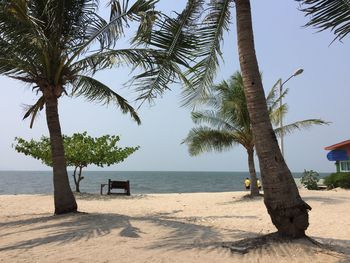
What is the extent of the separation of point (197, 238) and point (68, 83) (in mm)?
7077

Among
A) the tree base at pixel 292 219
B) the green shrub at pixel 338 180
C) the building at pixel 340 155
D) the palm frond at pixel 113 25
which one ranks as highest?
the palm frond at pixel 113 25

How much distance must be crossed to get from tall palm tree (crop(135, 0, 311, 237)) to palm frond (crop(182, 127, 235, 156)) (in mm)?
11762

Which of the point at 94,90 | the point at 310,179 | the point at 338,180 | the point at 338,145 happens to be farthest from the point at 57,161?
the point at 338,145

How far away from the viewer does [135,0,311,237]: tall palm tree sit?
22.4 ft

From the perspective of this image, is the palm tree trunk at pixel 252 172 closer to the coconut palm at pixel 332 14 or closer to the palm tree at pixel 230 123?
the palm tree at pixel 230 123

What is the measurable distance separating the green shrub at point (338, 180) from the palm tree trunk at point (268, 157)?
827 inches

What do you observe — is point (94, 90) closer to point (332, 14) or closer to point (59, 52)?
point (59, 52)

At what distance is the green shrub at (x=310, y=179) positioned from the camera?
2796 cm

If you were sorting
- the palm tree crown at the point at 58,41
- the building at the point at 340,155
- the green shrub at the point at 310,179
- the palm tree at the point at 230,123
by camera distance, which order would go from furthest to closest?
the building at the point at 340,155, the green shrub at the point at 310,179, the palm tree at the point at 230,123, the palm tree crown at the point at 58,41

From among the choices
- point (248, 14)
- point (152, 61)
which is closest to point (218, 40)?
point (248, 14)

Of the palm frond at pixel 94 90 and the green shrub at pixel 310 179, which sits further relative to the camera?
the green shrub at pixel 310 179

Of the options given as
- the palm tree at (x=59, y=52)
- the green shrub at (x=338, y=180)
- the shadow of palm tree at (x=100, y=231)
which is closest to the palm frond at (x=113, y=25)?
the palm tree at (x=59, y=52)

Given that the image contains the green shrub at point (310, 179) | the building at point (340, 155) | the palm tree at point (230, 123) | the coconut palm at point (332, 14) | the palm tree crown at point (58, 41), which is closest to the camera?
the coconut palm at point (332, 14)

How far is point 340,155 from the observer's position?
30250mm
